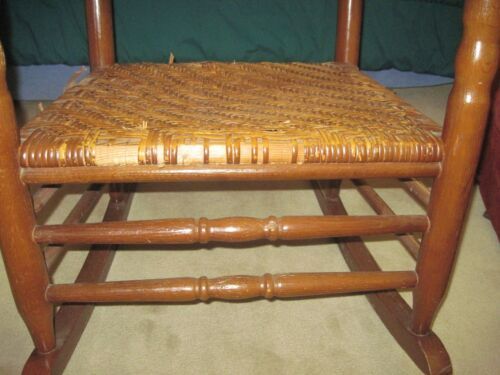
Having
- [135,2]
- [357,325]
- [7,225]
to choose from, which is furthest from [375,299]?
[135,2]

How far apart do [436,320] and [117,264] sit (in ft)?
2.16

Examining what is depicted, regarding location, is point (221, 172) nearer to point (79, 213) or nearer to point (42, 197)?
point (42, 197)

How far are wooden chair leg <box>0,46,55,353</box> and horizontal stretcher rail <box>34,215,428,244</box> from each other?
0.03 meters

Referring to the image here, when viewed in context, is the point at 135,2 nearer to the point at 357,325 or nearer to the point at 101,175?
the point at 101,175

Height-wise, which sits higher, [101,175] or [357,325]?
[101,175]

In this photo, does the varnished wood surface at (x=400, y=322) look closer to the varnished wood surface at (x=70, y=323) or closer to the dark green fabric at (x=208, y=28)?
the varnished wood surface at (x=70, y=323)

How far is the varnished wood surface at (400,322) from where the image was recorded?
2.10 ft

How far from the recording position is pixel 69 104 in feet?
2.08

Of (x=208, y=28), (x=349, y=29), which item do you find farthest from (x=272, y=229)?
(x=208, y=28)

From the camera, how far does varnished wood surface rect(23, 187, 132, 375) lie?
2.02 feet

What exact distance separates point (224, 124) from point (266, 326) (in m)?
0.39

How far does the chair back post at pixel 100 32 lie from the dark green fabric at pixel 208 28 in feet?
1.55

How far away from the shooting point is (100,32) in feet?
2.74

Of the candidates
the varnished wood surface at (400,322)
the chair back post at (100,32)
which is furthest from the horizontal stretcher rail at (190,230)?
the chair back post at (100,32)
